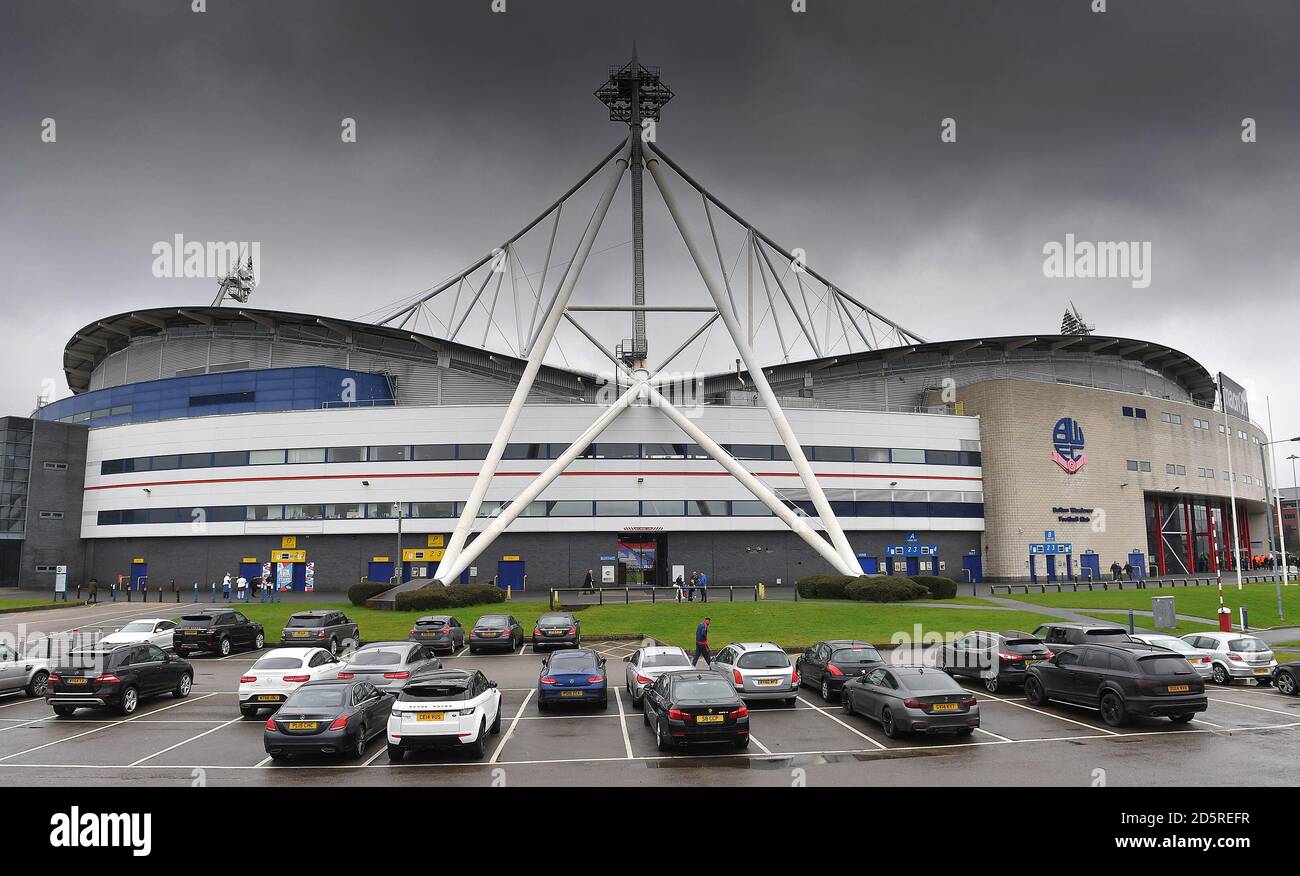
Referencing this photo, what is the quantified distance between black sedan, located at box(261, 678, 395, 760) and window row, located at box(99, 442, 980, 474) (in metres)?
41.0

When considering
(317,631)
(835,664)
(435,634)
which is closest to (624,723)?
(835,664)

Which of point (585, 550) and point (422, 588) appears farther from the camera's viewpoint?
point (585, 550)

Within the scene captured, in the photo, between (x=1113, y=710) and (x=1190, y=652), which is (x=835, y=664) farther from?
(x=1190, y=652)

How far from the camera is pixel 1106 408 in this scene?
65.1 metres

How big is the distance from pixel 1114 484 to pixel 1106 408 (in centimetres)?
612

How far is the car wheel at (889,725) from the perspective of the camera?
51.1 feet

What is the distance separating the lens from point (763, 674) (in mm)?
18938

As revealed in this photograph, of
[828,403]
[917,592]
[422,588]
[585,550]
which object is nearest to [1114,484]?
[828,403]

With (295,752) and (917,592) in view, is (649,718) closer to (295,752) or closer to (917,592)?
(295,752)

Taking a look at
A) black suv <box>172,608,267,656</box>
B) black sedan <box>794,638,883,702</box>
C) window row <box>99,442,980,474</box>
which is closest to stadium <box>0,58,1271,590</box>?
window row <box>99,442,980,474</box>

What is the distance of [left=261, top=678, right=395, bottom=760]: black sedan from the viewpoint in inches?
547

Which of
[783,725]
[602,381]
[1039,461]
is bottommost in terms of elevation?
[783,725]

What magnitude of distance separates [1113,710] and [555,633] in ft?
57.9

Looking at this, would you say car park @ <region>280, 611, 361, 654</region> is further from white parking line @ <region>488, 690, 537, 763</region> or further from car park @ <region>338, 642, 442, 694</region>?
white parking line @ <region>488, 690, 537, 763</region>
